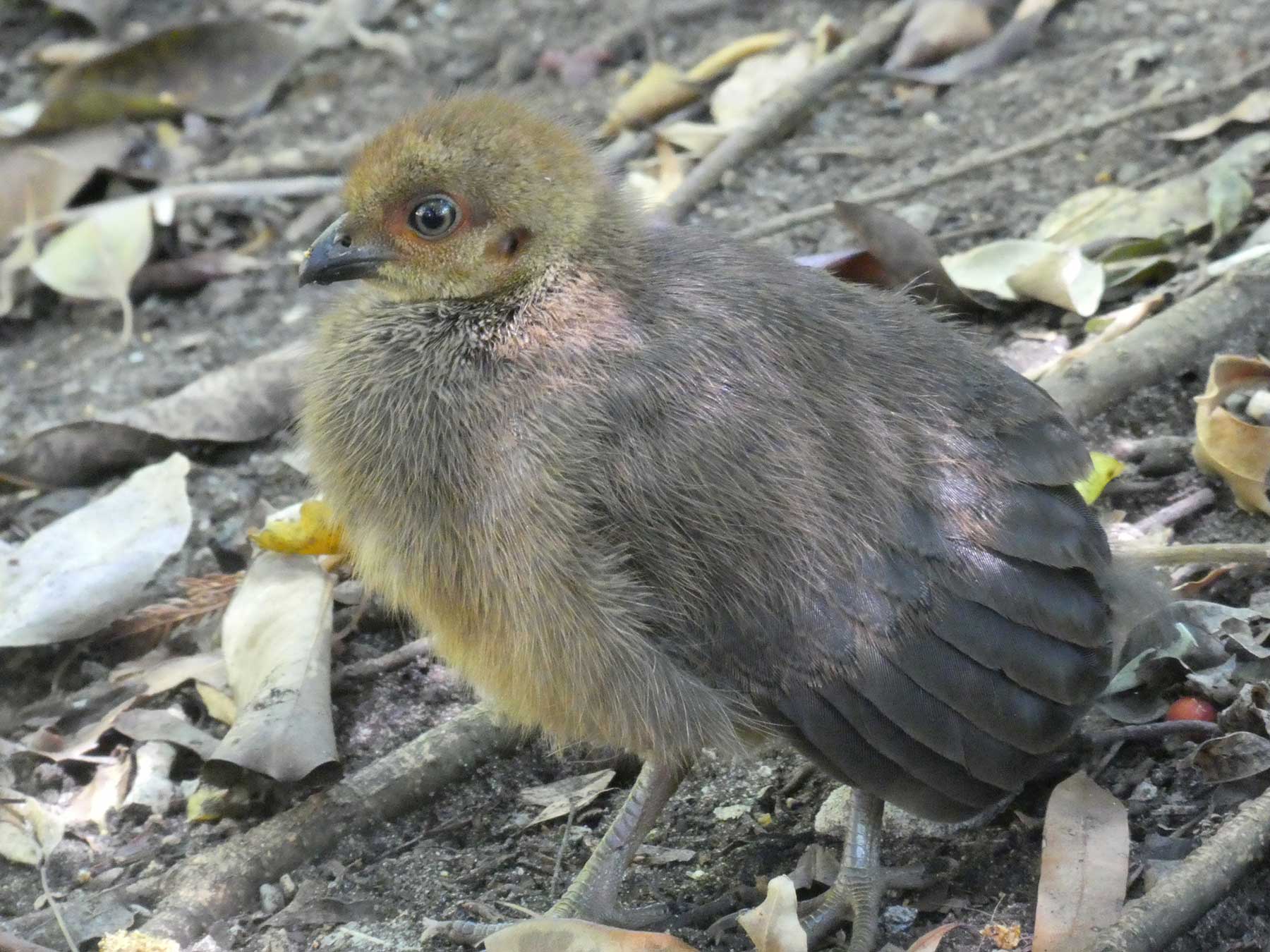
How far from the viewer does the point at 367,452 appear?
10.5 feet

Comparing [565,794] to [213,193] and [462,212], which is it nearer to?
[462,212]

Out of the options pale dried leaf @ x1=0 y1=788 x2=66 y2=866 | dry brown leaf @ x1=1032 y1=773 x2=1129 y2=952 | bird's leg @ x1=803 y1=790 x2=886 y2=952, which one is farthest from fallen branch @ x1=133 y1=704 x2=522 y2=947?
dry brown leaf @ x1=1032 y1=773 x2=1129 y2=952

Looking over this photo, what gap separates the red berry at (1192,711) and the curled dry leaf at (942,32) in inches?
138

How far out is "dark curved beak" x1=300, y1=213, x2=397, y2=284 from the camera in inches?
131

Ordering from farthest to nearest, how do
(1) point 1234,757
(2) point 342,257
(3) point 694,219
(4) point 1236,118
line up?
(3) point 694,219, (4) point 1236,118, (2) point 342,257, (1) point 1234,757

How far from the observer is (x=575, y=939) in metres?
2.82

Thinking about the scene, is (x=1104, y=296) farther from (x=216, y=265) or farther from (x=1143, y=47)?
(x=216, y=265)

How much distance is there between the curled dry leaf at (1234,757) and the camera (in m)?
2.95

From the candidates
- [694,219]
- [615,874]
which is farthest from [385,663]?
[694,219]

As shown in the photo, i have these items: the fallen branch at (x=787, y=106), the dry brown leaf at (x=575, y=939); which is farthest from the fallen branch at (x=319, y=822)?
the fallen branch at (x=787, y=106)

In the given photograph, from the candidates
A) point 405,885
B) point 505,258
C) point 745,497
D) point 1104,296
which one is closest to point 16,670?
point 405,885

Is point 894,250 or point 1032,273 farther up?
point 894,250

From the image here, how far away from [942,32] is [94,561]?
380 centimetres

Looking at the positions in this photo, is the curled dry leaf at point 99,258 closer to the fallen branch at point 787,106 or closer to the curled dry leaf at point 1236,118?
the fallen branch at point 787,106
